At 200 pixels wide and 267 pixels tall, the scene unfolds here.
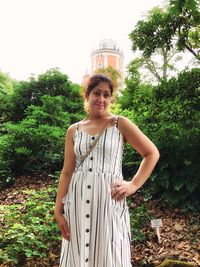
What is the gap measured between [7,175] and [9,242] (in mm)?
3694

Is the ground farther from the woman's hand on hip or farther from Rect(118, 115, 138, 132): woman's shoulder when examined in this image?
Rect(118, 115, 138, 132): woman's shoulder

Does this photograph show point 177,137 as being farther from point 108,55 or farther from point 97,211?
point 108,55

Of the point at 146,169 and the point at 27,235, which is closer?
the point at 146,169

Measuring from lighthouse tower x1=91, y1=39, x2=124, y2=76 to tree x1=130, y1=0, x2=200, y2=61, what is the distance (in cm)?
5468

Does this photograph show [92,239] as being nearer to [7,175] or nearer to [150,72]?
[7,175]

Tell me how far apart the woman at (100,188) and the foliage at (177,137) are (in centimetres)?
332

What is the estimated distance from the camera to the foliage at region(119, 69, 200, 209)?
17.7 ft

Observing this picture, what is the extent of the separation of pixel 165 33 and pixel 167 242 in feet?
11.1

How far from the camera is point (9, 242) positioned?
14.3 feet

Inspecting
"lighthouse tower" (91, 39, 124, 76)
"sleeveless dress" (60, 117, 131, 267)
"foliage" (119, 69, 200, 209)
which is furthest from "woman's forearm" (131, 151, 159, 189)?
"lighthouse tower" (91, 39, 124, 76)

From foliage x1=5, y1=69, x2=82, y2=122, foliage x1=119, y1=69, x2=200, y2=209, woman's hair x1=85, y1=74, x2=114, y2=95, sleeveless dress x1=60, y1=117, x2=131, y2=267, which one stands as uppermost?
foliage x1=5, y1=69, x2=82, y2=122

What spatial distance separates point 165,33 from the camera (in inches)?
222

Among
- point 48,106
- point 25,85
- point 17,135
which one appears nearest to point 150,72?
point 25,85

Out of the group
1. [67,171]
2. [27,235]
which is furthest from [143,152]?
[27,235]
